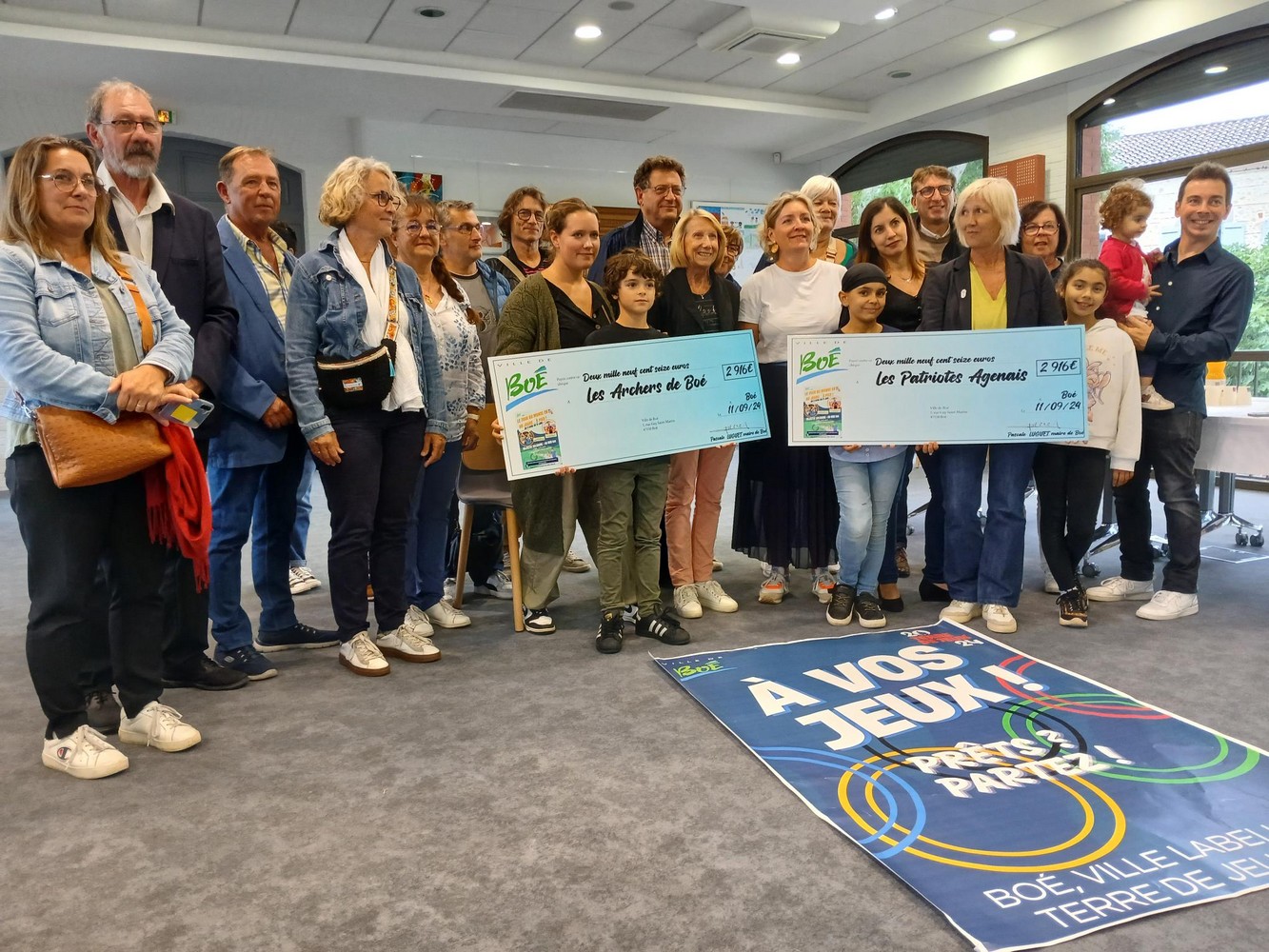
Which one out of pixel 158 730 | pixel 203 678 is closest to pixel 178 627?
pixel 203 678

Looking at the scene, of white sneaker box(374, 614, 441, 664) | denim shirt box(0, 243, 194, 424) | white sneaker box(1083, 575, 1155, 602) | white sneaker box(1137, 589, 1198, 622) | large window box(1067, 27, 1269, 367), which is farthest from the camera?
large window box(1067, 27, 1269, 367)

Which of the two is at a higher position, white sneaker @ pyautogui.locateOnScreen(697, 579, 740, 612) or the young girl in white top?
the young girl in white top

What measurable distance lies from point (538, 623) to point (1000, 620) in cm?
165

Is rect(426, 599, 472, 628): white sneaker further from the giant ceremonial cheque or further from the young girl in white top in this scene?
the young girl in white top

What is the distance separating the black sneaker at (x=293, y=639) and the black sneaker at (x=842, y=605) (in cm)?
180

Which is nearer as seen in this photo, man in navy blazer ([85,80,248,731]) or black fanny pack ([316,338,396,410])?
man in navy blazer ([85,80,248,731])

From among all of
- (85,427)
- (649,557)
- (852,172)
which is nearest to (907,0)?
(852,172)

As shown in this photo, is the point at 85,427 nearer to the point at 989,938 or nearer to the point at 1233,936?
the point at 989,938

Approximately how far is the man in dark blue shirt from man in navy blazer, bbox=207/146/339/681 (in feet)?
10.0

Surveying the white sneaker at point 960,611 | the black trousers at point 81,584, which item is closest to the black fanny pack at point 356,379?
the black trousers at point 81,584

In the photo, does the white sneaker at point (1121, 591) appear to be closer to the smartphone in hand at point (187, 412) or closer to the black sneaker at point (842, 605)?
the black sneaker at point (842, 605)

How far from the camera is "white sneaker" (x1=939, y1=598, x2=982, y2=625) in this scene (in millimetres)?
3312

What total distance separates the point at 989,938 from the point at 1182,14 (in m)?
6.62

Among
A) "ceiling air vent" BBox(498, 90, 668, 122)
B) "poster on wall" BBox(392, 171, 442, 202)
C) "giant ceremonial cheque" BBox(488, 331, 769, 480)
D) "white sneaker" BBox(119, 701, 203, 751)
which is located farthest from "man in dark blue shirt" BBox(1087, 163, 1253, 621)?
"poster on wall" BBox(392, 171, 442, 202)
